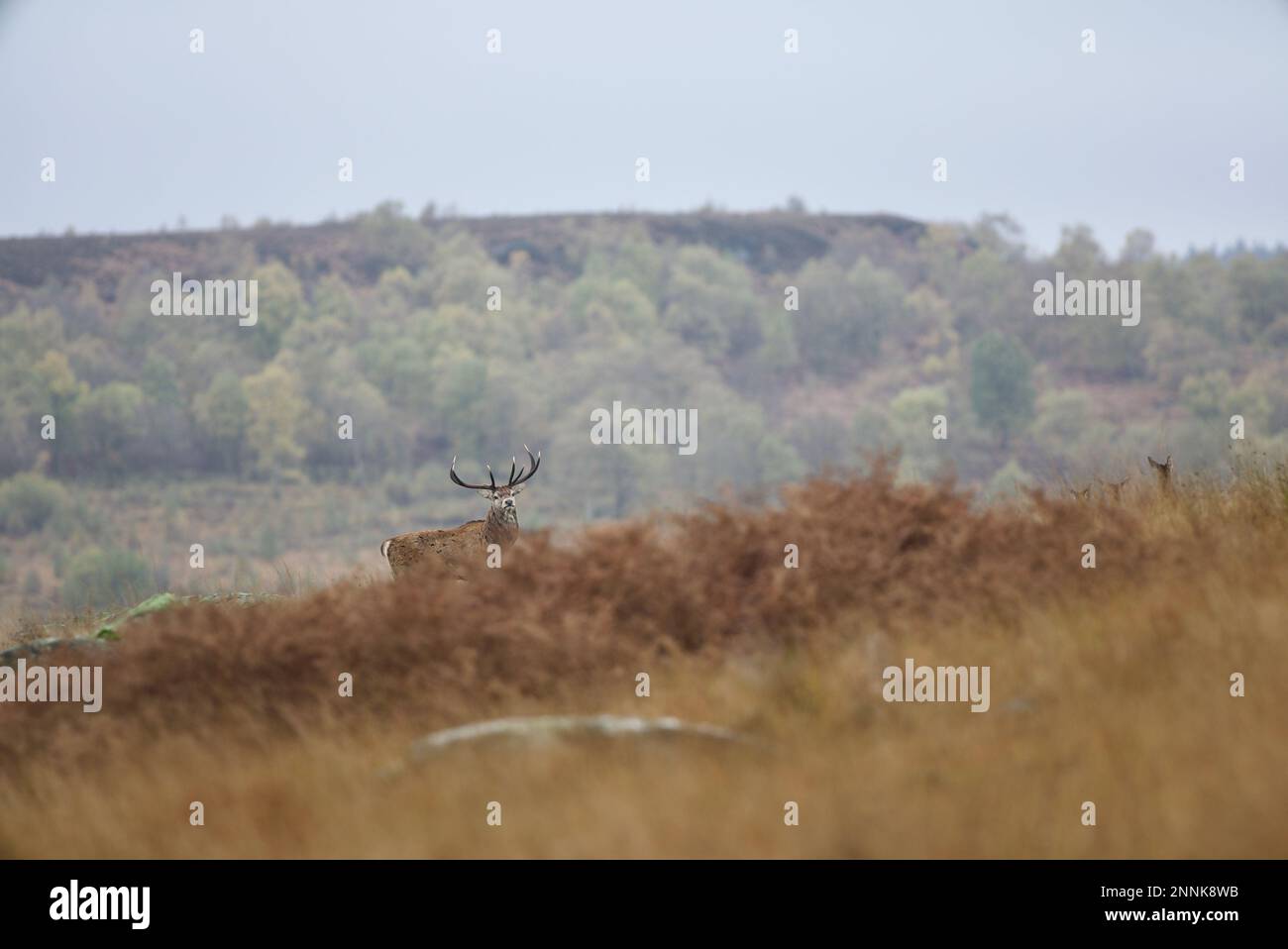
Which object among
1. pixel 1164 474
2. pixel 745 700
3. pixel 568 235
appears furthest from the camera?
pixel 568 235

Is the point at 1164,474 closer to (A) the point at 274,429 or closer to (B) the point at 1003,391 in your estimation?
(A) the point at 274,429

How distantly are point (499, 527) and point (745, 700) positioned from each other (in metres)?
7.02

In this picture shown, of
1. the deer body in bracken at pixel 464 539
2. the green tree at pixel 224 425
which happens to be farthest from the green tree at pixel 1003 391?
the deer body in bracken at pixel 464 539

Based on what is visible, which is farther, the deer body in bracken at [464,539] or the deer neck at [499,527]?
the deer neck at [499,527]

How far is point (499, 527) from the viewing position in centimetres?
1342

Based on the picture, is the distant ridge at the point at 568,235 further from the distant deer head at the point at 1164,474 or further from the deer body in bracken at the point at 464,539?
the distant deer head at the point at 1164,474

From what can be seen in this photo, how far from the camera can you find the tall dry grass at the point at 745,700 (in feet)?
18.2

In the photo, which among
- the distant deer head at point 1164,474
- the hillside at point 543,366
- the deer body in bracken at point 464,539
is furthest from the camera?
the hillside at point 543,366

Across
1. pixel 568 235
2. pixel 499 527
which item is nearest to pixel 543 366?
pixel 568 235

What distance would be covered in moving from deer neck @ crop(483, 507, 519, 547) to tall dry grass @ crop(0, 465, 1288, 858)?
4.32 metres

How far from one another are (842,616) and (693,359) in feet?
459

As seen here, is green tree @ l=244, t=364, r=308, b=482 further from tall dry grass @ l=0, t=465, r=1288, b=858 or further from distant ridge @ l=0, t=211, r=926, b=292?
tall dry grass @ l=0, t=465, r=1288, b=858

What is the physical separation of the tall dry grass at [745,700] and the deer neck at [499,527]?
170 inches
